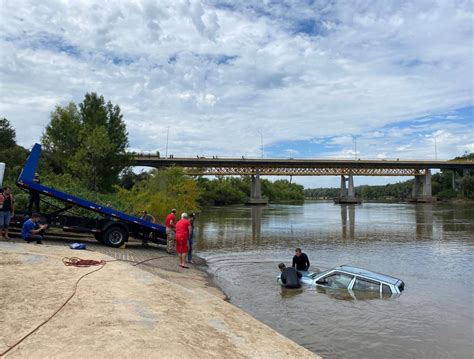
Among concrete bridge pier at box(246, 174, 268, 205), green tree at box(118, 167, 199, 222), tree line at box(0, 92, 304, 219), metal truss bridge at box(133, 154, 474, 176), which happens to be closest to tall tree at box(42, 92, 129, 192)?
tree line at box(0, 92, 304, 219)

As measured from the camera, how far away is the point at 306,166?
120 m

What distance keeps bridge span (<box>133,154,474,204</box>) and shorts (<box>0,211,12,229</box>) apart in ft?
286

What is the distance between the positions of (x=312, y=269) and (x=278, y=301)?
5393mm

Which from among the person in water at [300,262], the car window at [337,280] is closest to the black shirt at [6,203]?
the person in water at [300,262]

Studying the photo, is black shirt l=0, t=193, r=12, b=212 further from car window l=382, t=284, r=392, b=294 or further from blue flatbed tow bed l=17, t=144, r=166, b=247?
car window l=382, t=284, r=392, b=294

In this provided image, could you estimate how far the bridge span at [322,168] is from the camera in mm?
110250

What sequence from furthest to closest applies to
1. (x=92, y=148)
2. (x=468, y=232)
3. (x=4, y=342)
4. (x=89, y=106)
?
1. (x=89, y=106)
2. (x=92, y=148)
3. (x=468, y=232)
4. (x=4, y=342)

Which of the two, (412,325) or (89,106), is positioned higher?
(89,106)

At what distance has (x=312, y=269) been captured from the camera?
17281mm

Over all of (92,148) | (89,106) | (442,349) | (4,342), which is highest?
→ (89,106)

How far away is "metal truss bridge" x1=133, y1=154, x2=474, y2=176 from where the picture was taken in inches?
4309

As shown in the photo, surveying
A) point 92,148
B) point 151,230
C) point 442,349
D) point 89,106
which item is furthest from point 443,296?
point 89,106

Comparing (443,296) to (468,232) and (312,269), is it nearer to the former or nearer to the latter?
(312,269)

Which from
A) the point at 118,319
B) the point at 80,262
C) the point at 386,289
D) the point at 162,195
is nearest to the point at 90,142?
the point at 162,195
